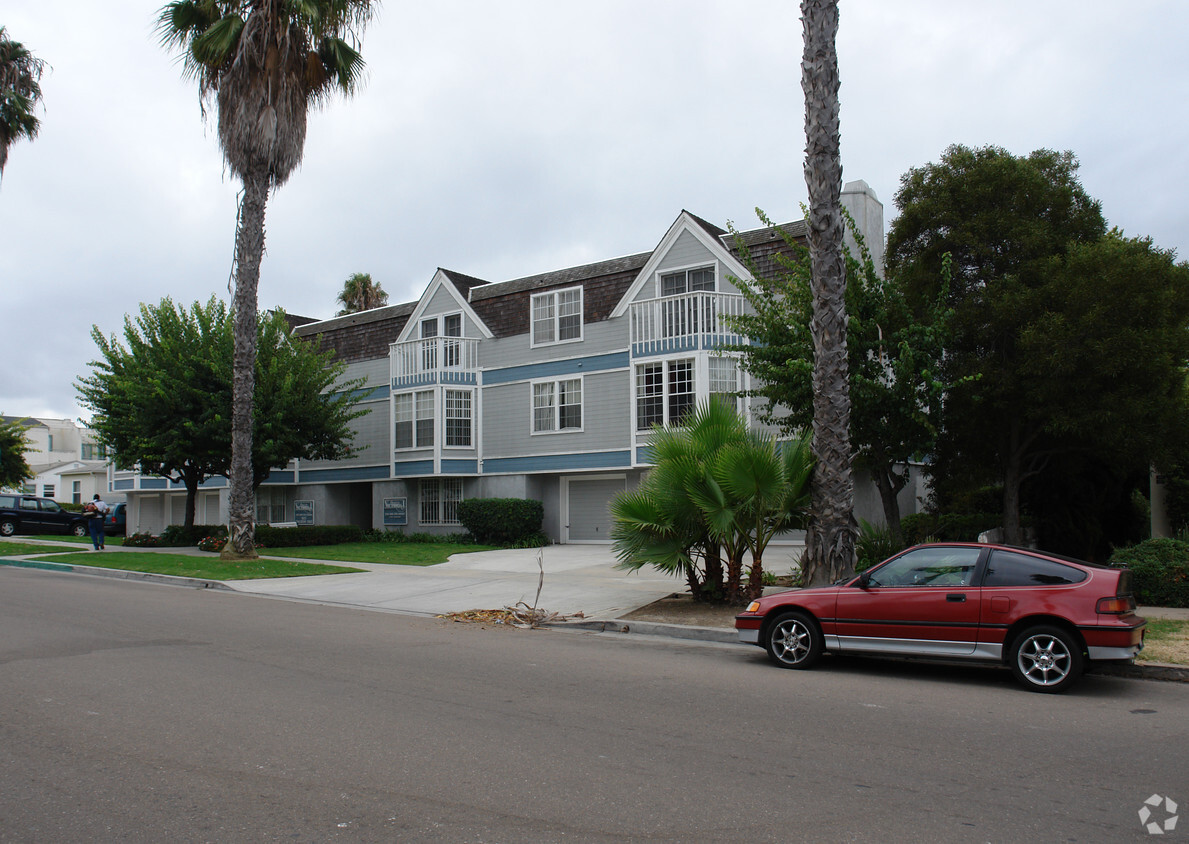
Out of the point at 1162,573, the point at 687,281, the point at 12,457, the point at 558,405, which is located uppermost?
the point at 687,281

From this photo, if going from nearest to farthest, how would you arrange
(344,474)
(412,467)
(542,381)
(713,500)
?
(713,500) → (542,381) → (412,467) → (344,474)

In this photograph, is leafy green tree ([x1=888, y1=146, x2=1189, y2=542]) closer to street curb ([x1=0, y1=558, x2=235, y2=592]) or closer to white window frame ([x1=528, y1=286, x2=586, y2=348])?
white window frame ([x1=528, y1=286, x2=586, y2=348])

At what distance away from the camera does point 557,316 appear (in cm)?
2881

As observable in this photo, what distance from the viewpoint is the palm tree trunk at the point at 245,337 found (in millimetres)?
22000

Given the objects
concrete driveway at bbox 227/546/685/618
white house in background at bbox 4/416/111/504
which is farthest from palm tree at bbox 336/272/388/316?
concrete driveway at bbox 227/546/685/618

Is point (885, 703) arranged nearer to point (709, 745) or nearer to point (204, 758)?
point (709, 745)

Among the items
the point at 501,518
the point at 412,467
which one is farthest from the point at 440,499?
the point at 501,518

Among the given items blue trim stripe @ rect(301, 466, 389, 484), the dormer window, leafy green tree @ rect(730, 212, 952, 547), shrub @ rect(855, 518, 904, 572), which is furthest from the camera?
blue trim stripe @ rect(301, 466, 389, 484)

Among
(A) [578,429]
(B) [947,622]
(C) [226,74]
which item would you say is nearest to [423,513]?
A: (A) [578,429]

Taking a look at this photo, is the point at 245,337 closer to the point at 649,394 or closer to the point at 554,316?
the point at 554,316

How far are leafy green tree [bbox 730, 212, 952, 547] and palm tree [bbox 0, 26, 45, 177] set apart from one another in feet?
81.6

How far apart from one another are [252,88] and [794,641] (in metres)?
18.1

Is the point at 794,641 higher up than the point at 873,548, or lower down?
lower down

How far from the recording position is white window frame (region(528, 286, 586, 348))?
28297 mm
